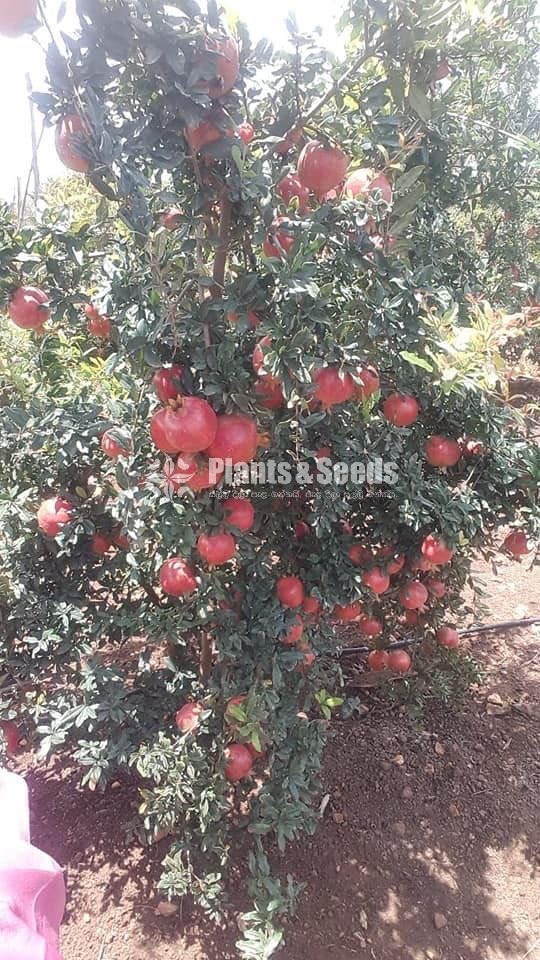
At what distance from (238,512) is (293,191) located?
708 millimetres

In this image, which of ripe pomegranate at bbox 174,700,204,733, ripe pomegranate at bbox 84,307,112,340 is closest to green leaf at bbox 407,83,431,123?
ripe pomegranate at bbox 84,307,112,340

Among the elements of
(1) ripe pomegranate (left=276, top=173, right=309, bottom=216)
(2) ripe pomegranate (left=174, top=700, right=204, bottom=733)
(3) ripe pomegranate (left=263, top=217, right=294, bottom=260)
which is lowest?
(2) ripe pomegranate (left=174, top=700, right=204, bottom=733)

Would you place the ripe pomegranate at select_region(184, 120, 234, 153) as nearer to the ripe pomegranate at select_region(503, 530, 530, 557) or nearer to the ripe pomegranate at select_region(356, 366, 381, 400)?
the ripe pomegranate at select_region(356, 366, 381, 400)

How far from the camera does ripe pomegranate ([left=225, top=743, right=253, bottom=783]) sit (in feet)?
5.44

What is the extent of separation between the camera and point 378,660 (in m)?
2.61

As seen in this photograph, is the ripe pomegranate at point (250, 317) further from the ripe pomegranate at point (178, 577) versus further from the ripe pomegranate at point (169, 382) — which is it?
the ripe pomegranate at point (178, 577)

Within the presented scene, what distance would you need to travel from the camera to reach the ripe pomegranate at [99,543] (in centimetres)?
183

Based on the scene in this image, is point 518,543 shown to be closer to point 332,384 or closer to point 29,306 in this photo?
point 332,384

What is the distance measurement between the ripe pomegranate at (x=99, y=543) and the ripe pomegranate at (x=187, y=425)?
2.55ft

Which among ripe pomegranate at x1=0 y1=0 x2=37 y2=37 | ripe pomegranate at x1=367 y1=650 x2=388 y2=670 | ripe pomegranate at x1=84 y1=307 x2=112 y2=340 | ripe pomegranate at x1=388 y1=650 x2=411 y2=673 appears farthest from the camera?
ripe pomegranate at x1=367 y1=650 x2=388 y2=670

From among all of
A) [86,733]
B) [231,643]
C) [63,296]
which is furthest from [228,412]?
[86,733]

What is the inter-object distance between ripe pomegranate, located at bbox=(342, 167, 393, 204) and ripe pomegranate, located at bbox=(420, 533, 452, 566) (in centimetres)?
95

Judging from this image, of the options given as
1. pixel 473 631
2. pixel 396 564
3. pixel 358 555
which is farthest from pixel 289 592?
pixel 473 631

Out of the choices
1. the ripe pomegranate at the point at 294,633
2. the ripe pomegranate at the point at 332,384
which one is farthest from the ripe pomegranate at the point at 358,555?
the ripe pomegranate at the point at 332,384
